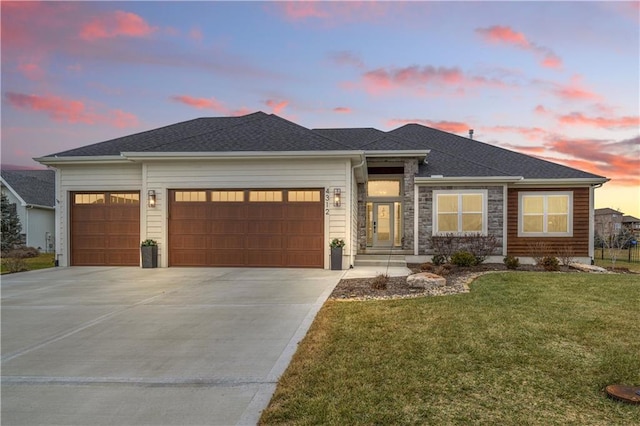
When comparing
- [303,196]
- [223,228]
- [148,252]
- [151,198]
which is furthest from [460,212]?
[148,252]

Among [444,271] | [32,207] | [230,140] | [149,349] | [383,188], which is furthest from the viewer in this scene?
[32,207]

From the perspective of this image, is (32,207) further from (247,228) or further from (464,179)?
(464,179)

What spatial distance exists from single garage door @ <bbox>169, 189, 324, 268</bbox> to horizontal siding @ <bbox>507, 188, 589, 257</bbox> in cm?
780

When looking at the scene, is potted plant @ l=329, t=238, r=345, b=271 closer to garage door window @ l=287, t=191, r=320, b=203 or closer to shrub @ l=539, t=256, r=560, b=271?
garage door window @ l=287, t=191, r=320, b=203

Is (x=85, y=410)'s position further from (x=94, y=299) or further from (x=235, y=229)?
(x=235, y=229)

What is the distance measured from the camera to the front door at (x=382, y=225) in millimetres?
15859

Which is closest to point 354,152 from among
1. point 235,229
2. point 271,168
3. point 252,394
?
point 271,168

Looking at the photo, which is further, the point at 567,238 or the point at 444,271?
the point at 567,238

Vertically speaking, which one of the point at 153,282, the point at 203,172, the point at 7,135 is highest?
the point at 7,135

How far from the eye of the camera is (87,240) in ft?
42.8

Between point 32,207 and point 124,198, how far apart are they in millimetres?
13650

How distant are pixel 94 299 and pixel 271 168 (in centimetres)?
625

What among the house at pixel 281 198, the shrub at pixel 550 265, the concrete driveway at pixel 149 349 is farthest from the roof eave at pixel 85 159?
the shrub at pixel 550 265

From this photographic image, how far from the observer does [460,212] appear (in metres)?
14.5
